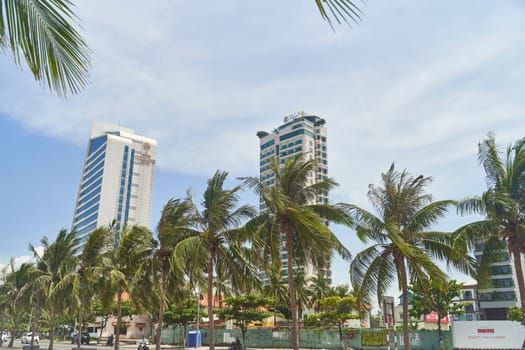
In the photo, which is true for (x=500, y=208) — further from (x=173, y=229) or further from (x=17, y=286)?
(x=17, y=286)

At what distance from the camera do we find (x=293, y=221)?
736 inches

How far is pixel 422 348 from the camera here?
118 ft

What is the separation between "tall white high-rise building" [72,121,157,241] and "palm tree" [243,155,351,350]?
345ft

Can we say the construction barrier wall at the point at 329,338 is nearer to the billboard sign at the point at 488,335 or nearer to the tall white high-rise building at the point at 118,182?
the billboard sign at the point at 488,335

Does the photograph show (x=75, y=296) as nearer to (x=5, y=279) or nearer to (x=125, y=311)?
(x=5, y=279)

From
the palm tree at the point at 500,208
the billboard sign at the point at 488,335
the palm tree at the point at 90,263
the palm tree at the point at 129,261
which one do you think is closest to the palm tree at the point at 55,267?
the palm tree at the point at 90,263

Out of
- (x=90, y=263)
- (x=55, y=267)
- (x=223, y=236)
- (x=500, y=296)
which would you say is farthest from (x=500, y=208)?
(x=500, y=296)

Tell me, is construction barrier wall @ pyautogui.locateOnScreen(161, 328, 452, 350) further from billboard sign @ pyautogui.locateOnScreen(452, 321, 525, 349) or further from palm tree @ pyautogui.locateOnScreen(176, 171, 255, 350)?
palm tree @ pyautogui.locateOnScreen(176, 171, 255, 350)

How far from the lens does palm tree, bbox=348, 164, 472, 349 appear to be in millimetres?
18234

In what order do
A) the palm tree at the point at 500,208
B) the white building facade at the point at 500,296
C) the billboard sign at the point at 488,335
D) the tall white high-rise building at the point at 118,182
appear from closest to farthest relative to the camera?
the palm tree at the point at 500,208 < the billboard sign at the point at 488,335 < the white building facade at the point at 500,296 < the tall white high-rise building at the point at 118,182

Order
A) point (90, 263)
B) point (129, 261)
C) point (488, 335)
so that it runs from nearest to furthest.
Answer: point (129, 261) → point (90, 263) → point (488, 335)

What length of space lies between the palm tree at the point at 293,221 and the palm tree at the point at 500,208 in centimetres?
528

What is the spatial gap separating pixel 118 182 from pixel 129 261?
10356 centimetres

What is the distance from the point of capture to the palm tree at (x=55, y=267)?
27.3m
